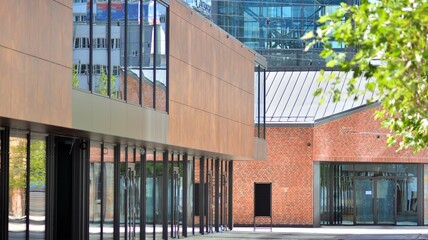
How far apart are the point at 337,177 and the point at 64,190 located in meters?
29.8

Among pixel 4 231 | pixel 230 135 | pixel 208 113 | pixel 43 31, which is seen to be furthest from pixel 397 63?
pixel 230 135

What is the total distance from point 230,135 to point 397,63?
88.3 feet

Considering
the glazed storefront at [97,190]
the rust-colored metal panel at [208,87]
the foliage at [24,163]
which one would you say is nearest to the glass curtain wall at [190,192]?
the glazed storefront at [97,190]

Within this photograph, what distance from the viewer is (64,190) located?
27016 mm

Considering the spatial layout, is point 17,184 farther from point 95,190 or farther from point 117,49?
point 117,49

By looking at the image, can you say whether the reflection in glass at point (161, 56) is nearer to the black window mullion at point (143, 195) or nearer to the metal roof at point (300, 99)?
the black window mullion at point (143, 195)

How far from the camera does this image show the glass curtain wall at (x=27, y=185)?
75.8 ft

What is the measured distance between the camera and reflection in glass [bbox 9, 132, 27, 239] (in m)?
23.0

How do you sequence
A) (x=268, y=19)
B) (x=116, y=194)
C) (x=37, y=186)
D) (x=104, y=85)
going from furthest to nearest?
1. (x=268, y=19)
2. (x=116, y=194)
3. (x=104, y=85)
4. (x=37, y=186)

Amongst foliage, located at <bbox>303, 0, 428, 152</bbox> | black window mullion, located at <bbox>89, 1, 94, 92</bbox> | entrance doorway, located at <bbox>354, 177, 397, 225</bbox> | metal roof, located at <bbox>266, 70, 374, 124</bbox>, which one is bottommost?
entrance doorway, located at <bbox>354, 177, 397, 225</bbox>

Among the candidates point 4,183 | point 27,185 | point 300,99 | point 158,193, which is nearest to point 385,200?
point 300,99

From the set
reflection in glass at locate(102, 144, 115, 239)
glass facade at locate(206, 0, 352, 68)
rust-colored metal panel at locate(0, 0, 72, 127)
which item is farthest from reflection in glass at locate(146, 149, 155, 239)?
glass facade at locate(206, 0, 352, 68)

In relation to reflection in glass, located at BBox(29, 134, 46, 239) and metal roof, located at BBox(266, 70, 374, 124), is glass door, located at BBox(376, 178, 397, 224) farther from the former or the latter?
reflection in glass, located at BBox(29, 134, 46, 239)

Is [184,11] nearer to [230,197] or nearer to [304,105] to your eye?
[230,197]
